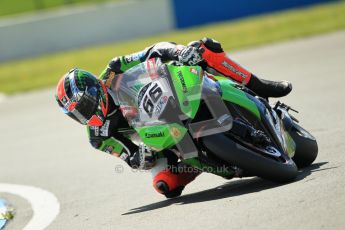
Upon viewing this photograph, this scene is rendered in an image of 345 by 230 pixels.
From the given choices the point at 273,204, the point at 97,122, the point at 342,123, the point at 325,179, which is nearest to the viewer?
the point at 273,204

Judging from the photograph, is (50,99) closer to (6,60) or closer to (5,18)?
(6,60)

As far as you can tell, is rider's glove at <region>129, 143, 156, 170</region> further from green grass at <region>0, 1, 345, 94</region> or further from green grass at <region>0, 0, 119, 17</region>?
green grass at <region>0, 0, 119, 17</region>

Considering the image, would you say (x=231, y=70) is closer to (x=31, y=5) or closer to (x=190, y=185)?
(x=190, y=185)

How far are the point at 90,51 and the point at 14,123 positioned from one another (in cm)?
976

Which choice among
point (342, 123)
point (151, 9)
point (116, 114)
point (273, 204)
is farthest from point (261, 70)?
point (151, 9)

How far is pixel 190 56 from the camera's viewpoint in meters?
6.14

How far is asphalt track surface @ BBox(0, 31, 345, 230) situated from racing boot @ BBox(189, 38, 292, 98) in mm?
808

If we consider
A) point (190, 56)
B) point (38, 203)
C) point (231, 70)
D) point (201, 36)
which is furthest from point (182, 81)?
point (201, 36)

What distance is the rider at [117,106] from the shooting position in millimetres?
6270

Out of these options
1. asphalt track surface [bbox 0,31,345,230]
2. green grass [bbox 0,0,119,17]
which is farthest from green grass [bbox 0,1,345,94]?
asphalt track surface [bbox 0,31,345,230]

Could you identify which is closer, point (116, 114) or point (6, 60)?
point (116, 114)

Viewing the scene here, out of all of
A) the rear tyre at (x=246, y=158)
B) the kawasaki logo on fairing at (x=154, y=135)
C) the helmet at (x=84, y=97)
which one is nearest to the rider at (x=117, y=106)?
the helmet at (x=84, y=97)

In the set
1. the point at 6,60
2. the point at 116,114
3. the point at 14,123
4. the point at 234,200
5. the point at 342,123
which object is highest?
the point at 116,114

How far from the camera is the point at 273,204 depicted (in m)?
5.11
